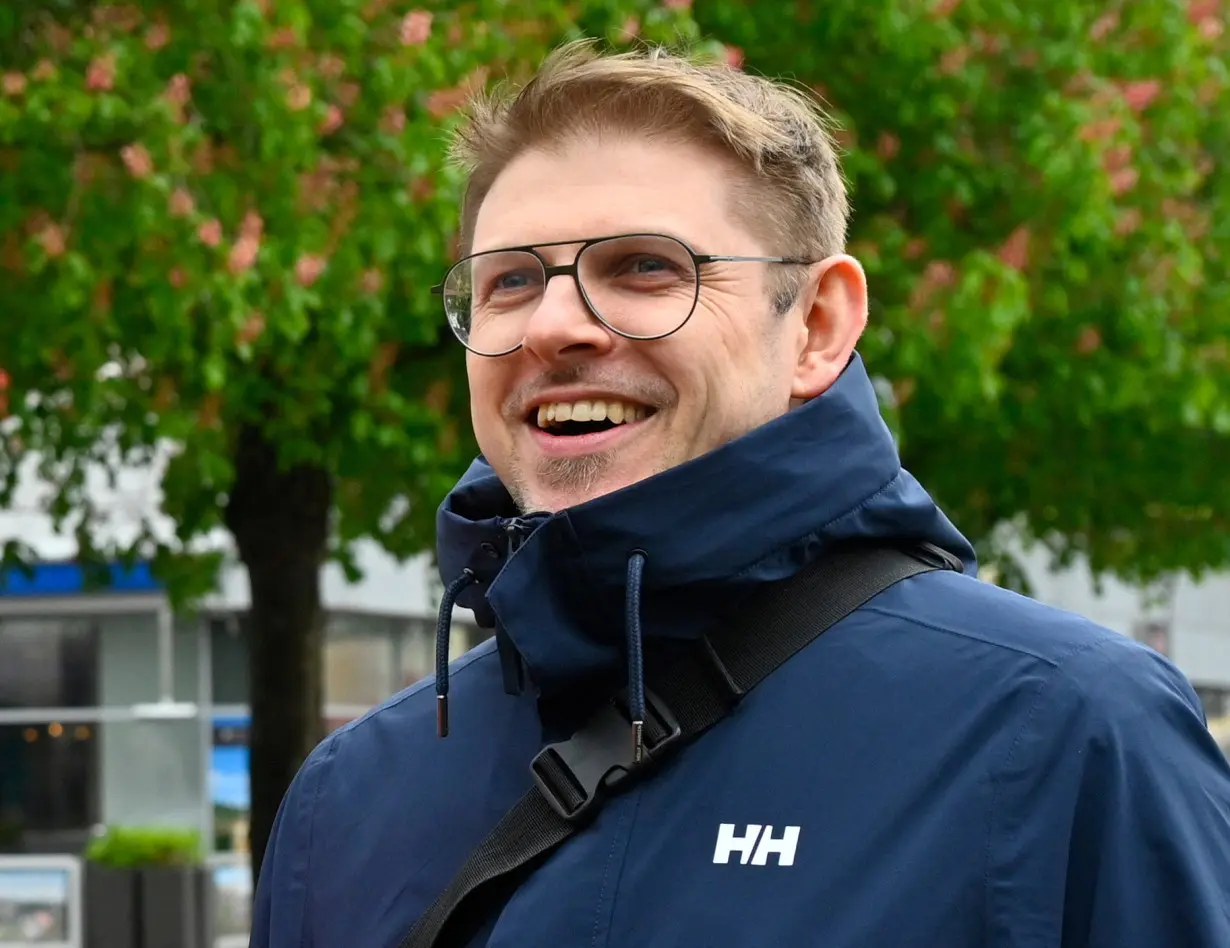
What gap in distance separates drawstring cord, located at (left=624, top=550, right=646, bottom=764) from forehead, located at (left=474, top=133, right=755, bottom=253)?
388 millimetres

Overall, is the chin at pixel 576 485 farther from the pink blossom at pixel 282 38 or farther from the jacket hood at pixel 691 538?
the pink blossom at pixel 282 38

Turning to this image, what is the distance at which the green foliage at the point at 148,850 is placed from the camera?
14.6m

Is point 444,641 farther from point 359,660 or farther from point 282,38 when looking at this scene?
point 359,660

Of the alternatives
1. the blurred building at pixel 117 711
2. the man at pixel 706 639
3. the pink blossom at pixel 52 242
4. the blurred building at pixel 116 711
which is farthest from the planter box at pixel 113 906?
the man at pixel 706 639

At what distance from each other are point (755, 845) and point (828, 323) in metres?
0.65

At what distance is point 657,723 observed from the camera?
199 centimetres

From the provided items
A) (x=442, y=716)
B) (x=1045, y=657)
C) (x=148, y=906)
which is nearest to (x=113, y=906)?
(x=148, y=906)

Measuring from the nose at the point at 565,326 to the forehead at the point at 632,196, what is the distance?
6 cm

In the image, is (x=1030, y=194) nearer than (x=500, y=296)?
No

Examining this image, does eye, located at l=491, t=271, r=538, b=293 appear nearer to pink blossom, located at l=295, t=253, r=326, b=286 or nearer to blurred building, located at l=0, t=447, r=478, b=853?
pink blossom, located at l=295, t=253, r=326, b=286

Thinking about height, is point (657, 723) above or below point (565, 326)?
below

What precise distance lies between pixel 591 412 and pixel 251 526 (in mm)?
8913

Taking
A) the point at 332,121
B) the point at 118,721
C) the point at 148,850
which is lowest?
the point at 148,850

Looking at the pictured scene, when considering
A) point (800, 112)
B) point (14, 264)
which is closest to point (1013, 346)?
point (14, 264)
